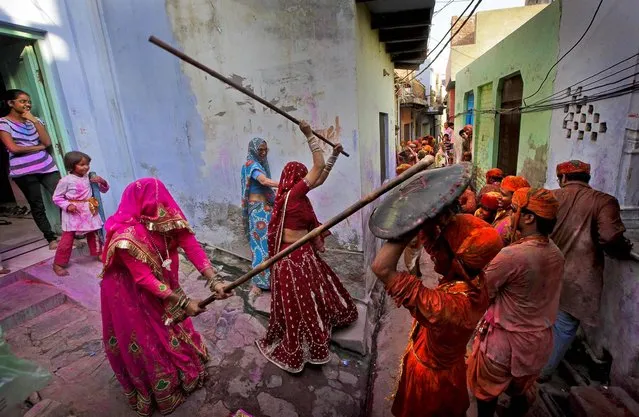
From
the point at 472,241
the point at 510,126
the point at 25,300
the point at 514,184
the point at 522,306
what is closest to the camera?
the point at 472,241

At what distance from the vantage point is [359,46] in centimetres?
402

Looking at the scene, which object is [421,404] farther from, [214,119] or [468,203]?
[214,119]

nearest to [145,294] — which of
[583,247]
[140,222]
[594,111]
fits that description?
[140,222]

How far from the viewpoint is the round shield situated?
1388mm

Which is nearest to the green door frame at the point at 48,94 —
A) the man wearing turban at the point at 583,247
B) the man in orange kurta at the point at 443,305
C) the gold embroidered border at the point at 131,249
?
the gold embroidered border at the point at 131,249

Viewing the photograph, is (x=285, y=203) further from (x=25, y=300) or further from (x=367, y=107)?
(x=25, y=300)

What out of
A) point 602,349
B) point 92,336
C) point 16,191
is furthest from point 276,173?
point 16,191

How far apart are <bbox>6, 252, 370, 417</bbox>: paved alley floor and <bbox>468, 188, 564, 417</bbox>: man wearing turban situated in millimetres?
1287

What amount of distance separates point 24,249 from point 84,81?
2.59 meters

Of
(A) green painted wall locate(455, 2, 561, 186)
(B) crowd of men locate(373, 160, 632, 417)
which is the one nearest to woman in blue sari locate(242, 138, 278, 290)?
(B) crowd of men locate(373, 160, 632, 417)

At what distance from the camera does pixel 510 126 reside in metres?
8.27

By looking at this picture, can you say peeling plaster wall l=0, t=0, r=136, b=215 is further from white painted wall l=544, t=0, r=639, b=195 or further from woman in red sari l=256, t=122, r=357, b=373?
white painted wall l=544, t=0, r=639, b=195

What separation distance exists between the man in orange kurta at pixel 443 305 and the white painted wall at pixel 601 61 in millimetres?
3385

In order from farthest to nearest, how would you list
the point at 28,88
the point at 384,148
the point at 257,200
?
the point at 384,148, the point at 28,88, the point at 257,200
